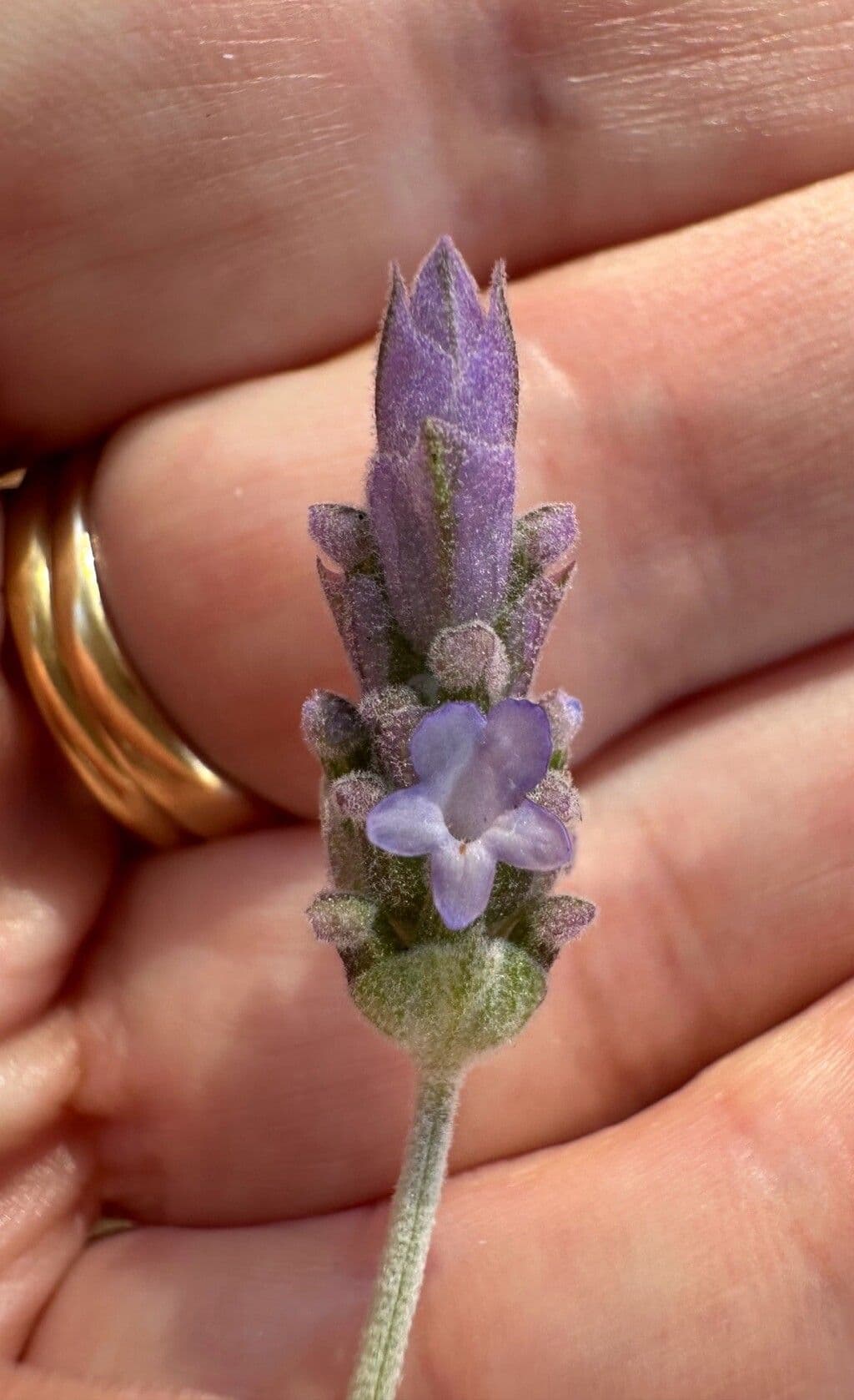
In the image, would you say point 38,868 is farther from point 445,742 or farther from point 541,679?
point 445,742

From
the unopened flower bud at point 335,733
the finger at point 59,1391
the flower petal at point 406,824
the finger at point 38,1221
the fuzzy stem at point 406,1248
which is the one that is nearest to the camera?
the flower petal at point 406,824

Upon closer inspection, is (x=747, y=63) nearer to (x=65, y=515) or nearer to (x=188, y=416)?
(x=188, y=416)

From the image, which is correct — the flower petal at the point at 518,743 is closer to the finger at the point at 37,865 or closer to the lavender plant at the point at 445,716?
the lavender plant at the point at 445,716

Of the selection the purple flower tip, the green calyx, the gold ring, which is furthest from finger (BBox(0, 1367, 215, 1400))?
the purple flower tip

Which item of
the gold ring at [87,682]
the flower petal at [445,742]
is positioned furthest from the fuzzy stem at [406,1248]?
the gold ring at [87,682]

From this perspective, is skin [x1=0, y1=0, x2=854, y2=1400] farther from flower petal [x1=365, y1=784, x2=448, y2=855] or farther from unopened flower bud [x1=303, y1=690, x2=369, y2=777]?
flower petal [x1=365, y1=784, x2=448, y2=855]

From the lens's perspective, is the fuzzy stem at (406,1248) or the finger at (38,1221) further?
the finger at (38,1221)
